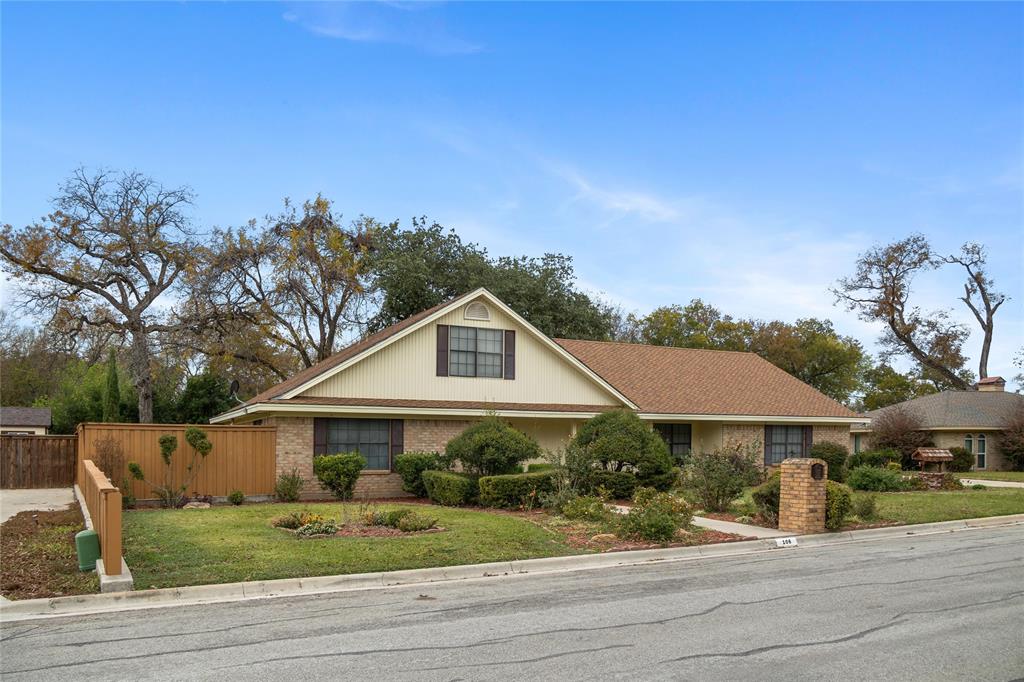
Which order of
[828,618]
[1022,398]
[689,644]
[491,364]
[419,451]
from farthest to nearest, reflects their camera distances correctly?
[1022,398]
[491,364]
[419,451]
[828,618]
[689,644]

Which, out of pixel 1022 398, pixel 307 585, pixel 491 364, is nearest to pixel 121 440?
pixel 491 364

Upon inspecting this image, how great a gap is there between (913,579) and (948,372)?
1999 inches

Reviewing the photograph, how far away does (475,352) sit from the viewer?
83.1 ft

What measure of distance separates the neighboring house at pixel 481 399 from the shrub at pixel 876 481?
416 centimetres

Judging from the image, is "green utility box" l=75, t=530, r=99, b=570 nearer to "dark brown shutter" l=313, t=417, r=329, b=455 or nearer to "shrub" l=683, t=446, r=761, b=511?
"dark brown shutter" l=313, t=417, r=329, b=455

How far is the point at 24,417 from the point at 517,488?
40.2m

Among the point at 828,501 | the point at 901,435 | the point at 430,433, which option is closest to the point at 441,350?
the point at 430,433

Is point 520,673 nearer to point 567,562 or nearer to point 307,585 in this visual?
point 307,585

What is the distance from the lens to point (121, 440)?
20.4m

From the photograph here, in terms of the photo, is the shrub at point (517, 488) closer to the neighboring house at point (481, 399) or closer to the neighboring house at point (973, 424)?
the neighboring house at point (481, 399)

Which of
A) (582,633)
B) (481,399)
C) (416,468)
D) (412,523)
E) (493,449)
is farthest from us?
(481,399)

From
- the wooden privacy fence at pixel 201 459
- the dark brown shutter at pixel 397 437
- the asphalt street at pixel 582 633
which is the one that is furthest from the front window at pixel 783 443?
the asphalt street at pixel 582 633

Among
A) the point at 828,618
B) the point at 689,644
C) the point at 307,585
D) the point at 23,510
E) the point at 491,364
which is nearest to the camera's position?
the point at 689,644

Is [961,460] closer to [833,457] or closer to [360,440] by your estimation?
[833,457]
